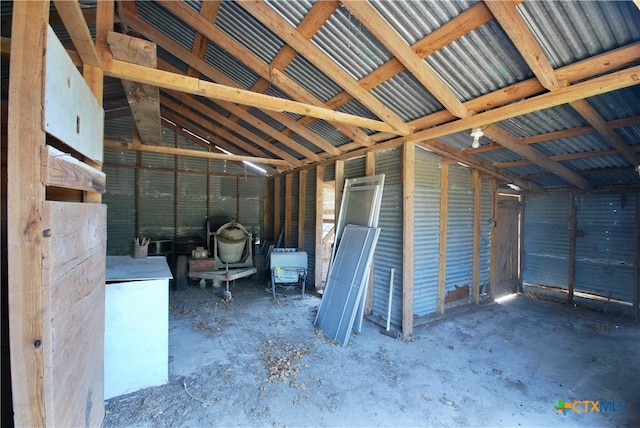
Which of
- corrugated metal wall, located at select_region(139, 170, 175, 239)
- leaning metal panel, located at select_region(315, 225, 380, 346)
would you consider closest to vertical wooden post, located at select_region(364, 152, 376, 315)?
leaning metal panel, located at select_region(315, 225, 380, 346)

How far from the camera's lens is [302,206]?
260 inches

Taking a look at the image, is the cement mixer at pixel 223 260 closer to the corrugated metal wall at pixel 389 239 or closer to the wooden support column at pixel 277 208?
the wooden support column at pixel 277 208

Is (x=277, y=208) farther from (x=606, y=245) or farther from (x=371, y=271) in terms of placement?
(x=606, y=245)

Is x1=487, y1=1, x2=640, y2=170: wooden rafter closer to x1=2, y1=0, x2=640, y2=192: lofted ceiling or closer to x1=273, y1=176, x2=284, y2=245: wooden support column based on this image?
x1=2, y1=0, x2=640, y2=192: lofted ceiling

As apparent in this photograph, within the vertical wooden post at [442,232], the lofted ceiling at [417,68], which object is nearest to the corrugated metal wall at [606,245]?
the lofted ceiling at [417,68]

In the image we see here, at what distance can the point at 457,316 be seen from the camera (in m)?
4.65

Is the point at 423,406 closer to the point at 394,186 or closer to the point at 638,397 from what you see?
the point at 638,397

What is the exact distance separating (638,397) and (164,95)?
7947 mm

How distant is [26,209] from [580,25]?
337 cm

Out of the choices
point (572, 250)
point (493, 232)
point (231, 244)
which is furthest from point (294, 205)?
point (572, 250)

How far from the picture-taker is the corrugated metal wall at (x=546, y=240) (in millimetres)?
5602

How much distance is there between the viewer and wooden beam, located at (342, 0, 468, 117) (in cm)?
233

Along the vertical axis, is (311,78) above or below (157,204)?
above

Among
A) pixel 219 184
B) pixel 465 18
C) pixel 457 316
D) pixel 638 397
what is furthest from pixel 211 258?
pixel 638 397
